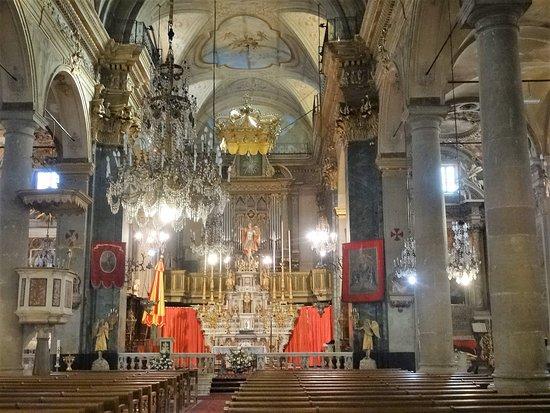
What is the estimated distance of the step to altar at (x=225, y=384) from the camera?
15.4m

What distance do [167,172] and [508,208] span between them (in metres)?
6.58

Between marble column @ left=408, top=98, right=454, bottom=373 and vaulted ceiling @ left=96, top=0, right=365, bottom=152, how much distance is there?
6669mm

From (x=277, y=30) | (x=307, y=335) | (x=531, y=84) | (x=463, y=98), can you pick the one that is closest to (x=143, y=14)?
(x=277, y=30)

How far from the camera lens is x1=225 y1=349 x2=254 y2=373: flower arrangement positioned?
646 inches

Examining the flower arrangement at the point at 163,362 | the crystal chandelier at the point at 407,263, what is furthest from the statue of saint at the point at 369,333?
the flower arrangement at the point at 163,362

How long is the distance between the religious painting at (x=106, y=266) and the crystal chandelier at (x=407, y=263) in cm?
677

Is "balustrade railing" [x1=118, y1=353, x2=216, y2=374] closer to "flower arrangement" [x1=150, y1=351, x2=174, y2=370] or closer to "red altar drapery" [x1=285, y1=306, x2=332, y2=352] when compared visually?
"flower arrangement" [x1=150, y1=351, x2=174, y2=370]

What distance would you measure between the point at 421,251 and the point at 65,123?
9.50 meters

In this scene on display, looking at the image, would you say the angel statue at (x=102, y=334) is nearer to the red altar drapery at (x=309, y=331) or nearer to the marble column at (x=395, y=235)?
the marble column at (x=395, y=235)

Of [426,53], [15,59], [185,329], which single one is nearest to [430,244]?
[426,53]

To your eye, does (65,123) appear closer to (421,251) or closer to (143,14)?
(143,14)

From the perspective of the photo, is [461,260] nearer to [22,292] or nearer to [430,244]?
[430,244]

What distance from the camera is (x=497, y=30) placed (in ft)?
24.8

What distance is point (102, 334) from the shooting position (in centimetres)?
1560
